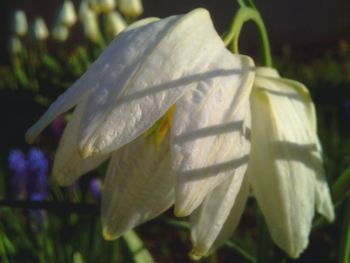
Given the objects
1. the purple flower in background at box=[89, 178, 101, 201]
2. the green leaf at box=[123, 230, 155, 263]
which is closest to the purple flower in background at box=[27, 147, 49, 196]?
the purple flower in background at box=[89, 178, 101, 201]

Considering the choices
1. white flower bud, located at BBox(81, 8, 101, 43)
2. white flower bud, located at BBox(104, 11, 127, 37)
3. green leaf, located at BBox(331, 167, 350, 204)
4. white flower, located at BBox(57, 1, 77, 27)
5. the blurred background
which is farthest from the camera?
white flower, located at BBox(57, 1, 77, 27)

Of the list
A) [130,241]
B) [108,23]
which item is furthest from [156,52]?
[108,23]

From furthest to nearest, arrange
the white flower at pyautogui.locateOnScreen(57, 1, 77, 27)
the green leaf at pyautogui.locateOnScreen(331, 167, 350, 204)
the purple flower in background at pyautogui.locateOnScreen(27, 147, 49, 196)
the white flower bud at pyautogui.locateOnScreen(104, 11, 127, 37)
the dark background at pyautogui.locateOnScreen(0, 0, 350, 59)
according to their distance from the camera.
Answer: the dark background at pyautogui.locateOnScreen(0, 0, 350, 59) < the white flower at pyautogui.locateOnScreen(57, 1, 77, 27) < the white flower bud at pyautogui.locateOnScreen(104, 11, 127, 37) < the purple flower in background at pyautogui.locateOnScreen(27, 147, 49, 196) < the green leaf at pyautogui.locateOnScreen(331, 167, 350, 204)

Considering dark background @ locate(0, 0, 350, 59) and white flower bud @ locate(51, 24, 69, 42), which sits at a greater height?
white flower bud @ locate(51, 24, 69, 42)

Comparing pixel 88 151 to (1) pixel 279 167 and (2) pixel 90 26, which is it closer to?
(1) pixel 279 167

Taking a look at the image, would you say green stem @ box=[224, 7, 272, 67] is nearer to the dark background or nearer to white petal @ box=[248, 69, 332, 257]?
white petal @ box=[248, 69, 332, 257]

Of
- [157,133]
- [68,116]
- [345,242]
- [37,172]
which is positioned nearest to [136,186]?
[157,133]

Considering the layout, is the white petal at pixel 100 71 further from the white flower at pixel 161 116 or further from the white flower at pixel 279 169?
the white flower at pixel 279 169
